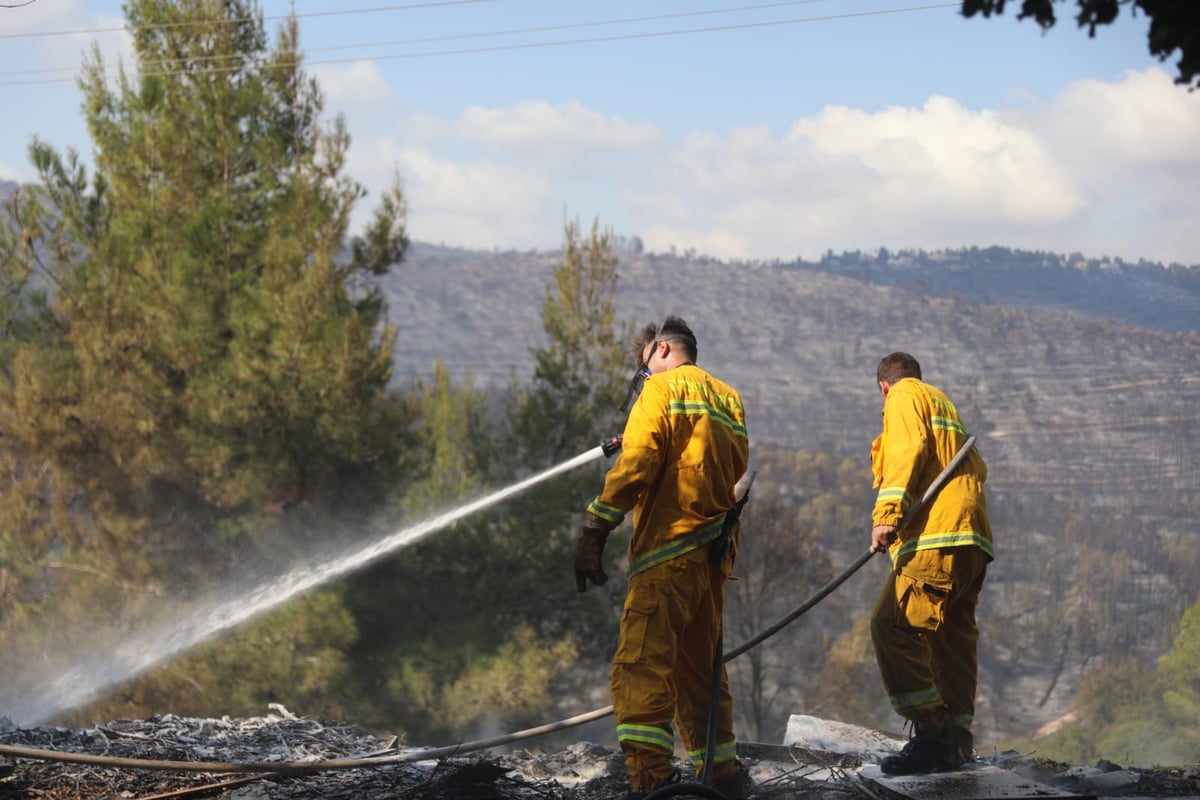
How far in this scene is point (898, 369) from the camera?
550cm

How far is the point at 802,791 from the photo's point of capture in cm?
505

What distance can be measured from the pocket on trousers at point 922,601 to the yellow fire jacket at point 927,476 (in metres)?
0.15

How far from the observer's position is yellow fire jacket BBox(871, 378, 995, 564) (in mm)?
5094

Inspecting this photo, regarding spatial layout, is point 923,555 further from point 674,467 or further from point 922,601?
point 674,467

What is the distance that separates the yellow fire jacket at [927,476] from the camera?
16.7 feet

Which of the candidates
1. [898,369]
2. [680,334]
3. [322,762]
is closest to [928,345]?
[898,369]

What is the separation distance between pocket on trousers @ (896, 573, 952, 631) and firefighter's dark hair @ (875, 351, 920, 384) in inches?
36.2

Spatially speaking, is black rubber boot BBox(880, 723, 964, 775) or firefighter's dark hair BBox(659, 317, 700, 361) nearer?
firefighter's dark hair BBox(659, 317, 700, 361)

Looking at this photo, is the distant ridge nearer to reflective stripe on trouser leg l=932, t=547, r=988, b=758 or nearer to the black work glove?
reflective stripe on trouser leg l=932, t=547, r=988, b=758

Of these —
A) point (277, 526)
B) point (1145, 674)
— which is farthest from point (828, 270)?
point (277, 526)

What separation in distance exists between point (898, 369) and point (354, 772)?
305cm

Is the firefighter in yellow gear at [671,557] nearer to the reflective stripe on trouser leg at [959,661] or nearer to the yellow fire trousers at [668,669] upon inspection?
the yellow fire trousers at [668,669]

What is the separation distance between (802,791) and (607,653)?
16803 millimetres

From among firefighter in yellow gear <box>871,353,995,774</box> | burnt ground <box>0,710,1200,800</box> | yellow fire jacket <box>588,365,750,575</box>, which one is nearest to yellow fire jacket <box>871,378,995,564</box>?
firefighter in yellow gear <box>871,353,995,774</box>
